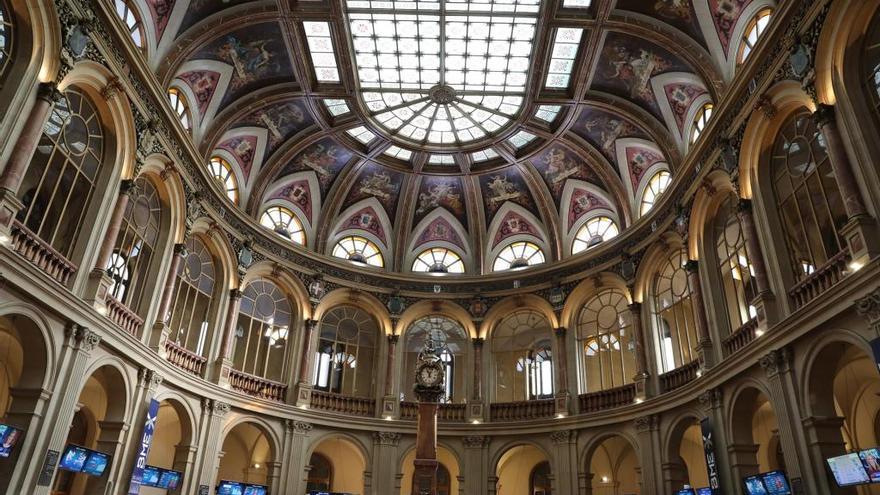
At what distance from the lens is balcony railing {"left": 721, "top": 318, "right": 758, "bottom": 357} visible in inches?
679

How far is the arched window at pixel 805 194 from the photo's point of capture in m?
15.0

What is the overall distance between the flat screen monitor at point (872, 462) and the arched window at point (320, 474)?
21.7 m

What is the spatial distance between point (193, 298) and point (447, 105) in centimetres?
1284

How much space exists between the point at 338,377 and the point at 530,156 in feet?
43.4

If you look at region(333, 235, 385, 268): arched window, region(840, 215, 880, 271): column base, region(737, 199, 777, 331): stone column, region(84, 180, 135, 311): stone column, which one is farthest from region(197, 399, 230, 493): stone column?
region(840, 215, 880, 271): column base

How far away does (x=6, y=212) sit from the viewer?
13.1 meters

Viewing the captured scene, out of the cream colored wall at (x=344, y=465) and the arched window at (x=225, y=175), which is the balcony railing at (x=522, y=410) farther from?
the arched window at (x=225, y=175)

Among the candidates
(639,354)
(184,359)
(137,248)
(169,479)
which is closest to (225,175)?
(137,248)

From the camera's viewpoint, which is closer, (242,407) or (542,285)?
(242,407)

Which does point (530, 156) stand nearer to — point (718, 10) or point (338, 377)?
point (718, 10)

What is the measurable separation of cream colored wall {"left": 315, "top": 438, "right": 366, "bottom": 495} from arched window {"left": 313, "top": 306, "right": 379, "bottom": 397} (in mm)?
2950

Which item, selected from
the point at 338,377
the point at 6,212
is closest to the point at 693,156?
the point at 338,377

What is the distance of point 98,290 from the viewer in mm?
16359

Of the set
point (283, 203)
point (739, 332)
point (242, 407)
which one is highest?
point (283, 203)
